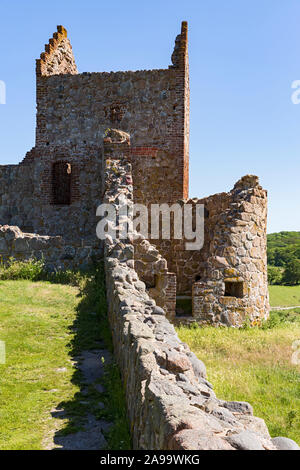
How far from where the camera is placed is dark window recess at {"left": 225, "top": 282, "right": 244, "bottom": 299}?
36.1 ft

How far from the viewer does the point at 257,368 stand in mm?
7188

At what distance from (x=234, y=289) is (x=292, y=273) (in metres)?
34.0

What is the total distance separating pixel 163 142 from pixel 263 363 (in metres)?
9.95

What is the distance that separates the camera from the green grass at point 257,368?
17.8ft

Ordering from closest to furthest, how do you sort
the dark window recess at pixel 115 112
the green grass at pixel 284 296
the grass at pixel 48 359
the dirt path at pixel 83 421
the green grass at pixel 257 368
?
1. the dirt path at pixel 83 421
2. the grass at pixel 48 359
3. the green grass at pixel 257 368
4. the dark window recess at pixel 115 112
5. the green grass at pixel 284 296

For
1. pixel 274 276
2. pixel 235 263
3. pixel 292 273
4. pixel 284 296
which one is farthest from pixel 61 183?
pixel 292 273

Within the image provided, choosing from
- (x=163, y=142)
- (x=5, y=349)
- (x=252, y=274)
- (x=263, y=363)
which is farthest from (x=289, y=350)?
(x=163, y=142)

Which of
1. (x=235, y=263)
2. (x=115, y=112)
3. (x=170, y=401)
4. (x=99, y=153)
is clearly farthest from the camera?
(x=99, y=153)

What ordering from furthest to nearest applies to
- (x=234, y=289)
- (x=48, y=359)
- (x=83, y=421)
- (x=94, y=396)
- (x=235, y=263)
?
(x=234, y=289) < (x=235, y=263) < (x=48, y=359) < (x=94, y=396) < (x=83, y=421)

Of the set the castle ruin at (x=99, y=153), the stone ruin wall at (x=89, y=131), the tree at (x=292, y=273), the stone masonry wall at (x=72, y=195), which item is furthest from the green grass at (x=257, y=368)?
the tree at (x=292, y=273)
